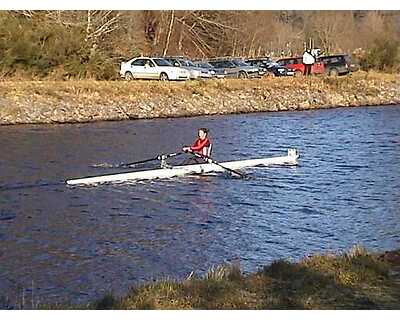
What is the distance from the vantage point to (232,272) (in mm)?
7250

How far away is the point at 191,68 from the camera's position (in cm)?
3700

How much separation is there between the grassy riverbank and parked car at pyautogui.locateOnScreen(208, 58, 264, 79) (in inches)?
1226

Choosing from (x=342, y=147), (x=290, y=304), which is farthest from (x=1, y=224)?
(x=342, y=147)

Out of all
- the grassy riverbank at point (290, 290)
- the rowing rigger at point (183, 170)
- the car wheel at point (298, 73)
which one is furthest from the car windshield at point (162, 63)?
the grassy riverbank at point (290, 290)

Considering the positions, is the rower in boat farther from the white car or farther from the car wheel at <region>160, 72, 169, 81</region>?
the car wheel at <region>160, 72, 169, 81</region>

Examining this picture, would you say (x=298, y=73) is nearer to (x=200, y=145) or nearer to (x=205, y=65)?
(x=205, y=65)

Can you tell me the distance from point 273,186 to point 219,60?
21532 millimetres

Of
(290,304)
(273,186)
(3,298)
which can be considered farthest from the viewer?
(273,186)

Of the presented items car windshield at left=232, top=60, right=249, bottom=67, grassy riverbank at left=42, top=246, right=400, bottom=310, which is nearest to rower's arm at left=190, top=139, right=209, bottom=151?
grassy riverbank at left=42, top=246, right=400, bottom=310

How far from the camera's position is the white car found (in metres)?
36.1

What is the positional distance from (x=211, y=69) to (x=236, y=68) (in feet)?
4.70

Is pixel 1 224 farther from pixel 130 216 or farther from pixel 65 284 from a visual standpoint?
pixel 65 284
